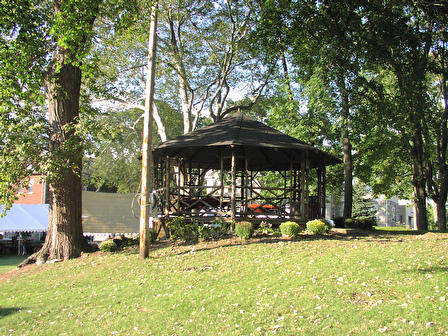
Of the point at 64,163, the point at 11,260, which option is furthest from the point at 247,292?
the point at 11,260

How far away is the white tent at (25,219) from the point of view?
20.6 metres

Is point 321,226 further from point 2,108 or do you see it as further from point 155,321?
point 2,108

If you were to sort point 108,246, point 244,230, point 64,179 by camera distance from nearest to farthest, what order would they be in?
point 244,230
point 108,246
point 64,179

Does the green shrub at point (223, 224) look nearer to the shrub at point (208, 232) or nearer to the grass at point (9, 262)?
the shrub at point (208, 232)

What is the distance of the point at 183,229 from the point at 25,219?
12.6 m

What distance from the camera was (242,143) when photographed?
13578mm

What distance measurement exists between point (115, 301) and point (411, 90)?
14250 mm

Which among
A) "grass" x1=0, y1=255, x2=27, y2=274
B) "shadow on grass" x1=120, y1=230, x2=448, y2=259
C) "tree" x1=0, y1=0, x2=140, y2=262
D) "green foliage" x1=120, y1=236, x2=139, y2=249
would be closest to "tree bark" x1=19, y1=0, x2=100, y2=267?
"tree" x1=0, y1=0, x2=140, y2=262

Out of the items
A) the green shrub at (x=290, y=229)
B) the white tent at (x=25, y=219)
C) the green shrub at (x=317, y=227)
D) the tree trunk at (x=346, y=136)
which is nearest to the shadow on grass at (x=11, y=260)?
the white tent at (x=25, y=219)

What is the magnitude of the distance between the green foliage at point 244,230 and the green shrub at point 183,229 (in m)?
1.64

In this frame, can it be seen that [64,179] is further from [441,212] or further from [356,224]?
[441,212]

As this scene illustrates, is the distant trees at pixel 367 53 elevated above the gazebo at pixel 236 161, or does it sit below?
above

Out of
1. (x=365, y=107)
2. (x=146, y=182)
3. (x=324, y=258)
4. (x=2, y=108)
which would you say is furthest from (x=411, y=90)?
(x=2, y=108)

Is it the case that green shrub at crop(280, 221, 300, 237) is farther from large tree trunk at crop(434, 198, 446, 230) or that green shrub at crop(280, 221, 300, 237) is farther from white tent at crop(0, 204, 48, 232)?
white tent at crop(0, 204, 48, 232)
